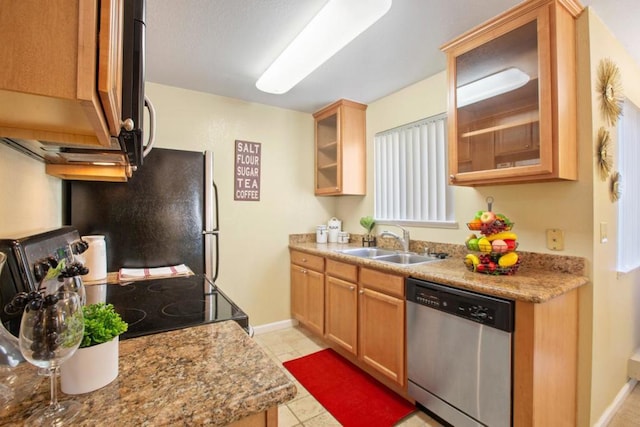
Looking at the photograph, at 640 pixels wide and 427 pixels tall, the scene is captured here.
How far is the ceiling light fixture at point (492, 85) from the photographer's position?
1.70 metres

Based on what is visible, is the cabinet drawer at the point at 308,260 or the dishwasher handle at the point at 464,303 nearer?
the dishwasher handle at the point at 464,303

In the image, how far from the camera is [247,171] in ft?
10.1

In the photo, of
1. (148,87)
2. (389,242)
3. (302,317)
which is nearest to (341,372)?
(302,317)

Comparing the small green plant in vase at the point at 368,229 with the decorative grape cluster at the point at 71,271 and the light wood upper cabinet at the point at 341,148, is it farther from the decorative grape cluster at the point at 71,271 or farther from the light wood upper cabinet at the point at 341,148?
the decorative grape cluster at the point at 71,271

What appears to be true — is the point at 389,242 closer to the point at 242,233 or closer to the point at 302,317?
the point at 302,317

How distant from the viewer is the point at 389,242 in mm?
2895

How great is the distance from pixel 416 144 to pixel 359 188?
2.53 ft

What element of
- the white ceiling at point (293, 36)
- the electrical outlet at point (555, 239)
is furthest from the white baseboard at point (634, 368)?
the white ceiling at point (293, 36)

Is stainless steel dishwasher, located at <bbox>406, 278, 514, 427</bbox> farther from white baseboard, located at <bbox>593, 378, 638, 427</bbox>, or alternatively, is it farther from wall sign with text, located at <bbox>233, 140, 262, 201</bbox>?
wall sign with text, located at <bbox>233, 140, 262, 201</bbox>

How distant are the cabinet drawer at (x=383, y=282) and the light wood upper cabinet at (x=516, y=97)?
0.76m

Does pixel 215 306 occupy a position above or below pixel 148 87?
below

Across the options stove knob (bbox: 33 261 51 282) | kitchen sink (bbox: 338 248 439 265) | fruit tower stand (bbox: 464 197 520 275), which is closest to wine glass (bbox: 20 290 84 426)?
stove knob (bbox: 33 261 51 282)

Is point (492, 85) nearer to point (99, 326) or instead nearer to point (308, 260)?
point (308, 260)

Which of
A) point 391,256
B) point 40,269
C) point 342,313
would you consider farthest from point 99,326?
point 391,256
